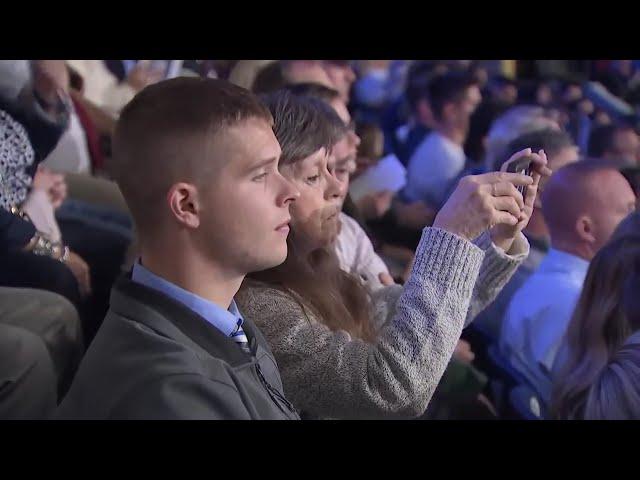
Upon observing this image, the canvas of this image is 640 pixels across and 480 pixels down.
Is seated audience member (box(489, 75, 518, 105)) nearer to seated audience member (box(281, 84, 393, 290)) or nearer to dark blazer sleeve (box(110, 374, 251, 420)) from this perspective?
seated audience member (box(281, 84, 393, 290))

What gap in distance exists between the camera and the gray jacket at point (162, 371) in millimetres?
662

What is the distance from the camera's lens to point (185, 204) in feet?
2.48

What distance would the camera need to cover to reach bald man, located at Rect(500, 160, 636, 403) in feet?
4.49

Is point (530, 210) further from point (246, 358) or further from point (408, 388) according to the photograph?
point (246, 358)

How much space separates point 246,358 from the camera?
75 cm

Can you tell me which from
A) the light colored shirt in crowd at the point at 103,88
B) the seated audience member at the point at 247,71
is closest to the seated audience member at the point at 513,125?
the seated audience member at the point at 247,71

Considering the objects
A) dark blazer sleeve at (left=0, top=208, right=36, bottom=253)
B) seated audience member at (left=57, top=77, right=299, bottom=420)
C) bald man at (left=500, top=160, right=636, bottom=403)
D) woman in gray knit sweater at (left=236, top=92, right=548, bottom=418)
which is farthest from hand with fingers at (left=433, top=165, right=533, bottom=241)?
dark blazer sleeve at (left=0, top=208, right=36, bottom=253)

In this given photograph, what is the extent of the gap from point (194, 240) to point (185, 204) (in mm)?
41

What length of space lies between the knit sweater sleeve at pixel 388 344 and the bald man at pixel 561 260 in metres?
0.57

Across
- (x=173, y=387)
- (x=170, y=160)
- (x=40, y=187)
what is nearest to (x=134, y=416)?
(x=173, y=387)

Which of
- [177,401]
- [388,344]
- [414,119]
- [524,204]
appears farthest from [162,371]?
[414,119]

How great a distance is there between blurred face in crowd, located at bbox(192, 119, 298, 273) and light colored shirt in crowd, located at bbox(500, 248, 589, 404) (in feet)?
2.75

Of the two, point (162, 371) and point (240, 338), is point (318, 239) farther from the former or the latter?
point (162, 371)

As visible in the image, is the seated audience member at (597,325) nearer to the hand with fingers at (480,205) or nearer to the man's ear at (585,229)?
the man's ear at (585,229)
